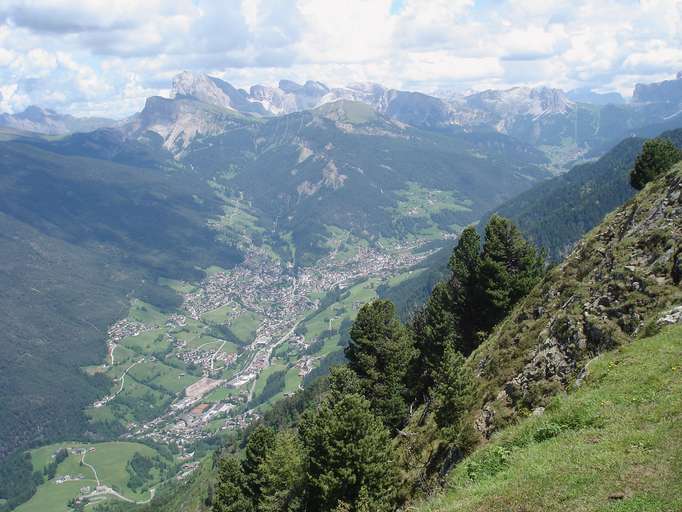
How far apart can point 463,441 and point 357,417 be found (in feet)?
26.8

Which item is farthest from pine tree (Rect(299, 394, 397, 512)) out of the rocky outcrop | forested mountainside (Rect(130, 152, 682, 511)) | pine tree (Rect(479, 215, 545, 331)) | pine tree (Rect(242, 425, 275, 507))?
pine tree (Rect(479, 215, 545, 331))

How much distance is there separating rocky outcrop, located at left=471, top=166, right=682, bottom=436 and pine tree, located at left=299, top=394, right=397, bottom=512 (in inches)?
318

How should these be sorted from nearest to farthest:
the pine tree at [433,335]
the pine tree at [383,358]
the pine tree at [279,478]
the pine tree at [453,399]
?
1. the pine tree at [453,399]
2. the pine tree at [279,478]
3. the pine tree at [383,358]
4. the pine tree at [433,335]

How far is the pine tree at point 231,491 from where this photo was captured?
6072cm

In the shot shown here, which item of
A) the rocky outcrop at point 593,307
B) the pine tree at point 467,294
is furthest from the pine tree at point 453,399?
the pine tree at point 467,294

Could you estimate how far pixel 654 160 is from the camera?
66.4 m

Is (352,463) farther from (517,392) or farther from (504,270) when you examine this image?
(504,270)

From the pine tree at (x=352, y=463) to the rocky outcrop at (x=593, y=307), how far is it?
8.08m

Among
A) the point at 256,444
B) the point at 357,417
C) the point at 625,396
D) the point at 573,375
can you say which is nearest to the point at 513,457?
the point at 625,396

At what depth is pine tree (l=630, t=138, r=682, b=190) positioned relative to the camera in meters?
65.2

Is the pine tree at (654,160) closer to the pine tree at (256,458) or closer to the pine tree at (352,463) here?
the pine tree at (352,463)

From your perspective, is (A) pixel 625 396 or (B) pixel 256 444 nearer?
(A) pixel 625 396

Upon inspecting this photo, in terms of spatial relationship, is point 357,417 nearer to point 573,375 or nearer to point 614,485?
point 573,375

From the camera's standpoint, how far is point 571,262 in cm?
4897
